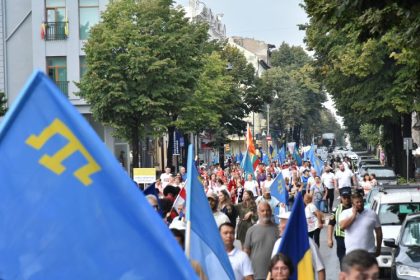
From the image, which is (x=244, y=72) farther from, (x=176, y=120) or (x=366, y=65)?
(x=366, y=65)

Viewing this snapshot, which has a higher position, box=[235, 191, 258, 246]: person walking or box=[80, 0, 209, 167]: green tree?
box=[80, 0, 209, 167]: green tree

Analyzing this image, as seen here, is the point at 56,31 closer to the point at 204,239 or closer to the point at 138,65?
the point at 138,65

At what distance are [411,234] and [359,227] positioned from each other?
1.72 metres

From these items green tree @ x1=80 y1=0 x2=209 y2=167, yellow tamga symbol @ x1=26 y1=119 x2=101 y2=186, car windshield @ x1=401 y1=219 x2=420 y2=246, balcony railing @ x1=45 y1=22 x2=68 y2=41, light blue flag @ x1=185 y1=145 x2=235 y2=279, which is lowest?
car windshield @ x1=401 y1=219 x2=420 y2=246

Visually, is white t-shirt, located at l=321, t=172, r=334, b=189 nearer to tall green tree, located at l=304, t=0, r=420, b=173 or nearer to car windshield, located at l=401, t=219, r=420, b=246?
tall green tree, located at l=304, t=0, r=420, b=173

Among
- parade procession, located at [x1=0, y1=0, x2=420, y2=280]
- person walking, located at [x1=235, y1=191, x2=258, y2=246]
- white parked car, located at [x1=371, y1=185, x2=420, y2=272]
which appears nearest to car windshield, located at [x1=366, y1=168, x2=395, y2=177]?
parade procession, located at [x1=0, y1=0, x2=420, y2=280]

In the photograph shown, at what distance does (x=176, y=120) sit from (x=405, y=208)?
1425 inches

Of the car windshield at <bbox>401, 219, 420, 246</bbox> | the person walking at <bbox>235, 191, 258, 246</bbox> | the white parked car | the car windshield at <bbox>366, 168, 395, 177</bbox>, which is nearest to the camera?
the car windshield at <bbox>401, 219, 420, 246</bbox>

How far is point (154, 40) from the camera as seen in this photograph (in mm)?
47844

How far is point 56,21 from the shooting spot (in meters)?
58.3

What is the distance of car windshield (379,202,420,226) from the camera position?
19125 mm

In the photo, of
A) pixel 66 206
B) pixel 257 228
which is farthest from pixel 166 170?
pixel 66 206

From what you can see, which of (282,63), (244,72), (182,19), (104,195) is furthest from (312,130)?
(104,195)

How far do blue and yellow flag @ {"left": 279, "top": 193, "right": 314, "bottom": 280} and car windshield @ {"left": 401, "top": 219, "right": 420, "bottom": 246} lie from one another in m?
7.21
